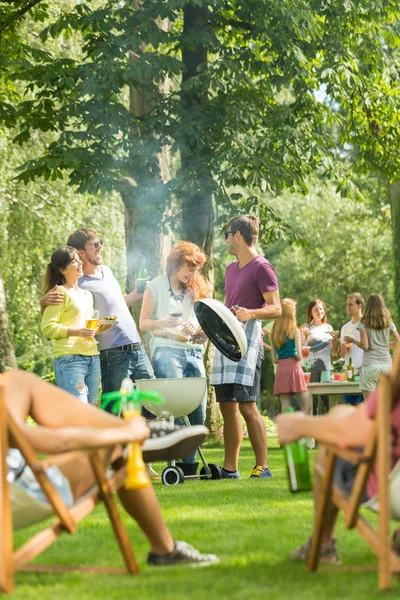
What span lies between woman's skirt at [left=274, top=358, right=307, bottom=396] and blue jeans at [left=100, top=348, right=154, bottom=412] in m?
3.59

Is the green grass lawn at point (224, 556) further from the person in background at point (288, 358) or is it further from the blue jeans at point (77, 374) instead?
the person in background at point (288, 358)

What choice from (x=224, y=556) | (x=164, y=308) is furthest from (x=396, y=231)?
(x=224, y=556)

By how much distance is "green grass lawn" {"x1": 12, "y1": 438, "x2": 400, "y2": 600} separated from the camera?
3627mm

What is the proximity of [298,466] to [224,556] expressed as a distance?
137cm

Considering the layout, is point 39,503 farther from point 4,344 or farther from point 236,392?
point 4,344

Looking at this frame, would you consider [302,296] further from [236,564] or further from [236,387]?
[236,564]

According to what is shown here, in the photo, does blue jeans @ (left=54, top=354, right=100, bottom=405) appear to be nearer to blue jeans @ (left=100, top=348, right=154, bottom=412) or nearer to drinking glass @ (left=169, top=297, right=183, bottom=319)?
blue jeans @ (left=100, top=348, right=154, bottom=412)

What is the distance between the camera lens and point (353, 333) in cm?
1289

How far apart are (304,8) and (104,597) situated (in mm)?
→ 10887

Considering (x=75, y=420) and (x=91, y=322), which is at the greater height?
(x=91, y=322)

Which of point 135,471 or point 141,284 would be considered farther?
point 141,284

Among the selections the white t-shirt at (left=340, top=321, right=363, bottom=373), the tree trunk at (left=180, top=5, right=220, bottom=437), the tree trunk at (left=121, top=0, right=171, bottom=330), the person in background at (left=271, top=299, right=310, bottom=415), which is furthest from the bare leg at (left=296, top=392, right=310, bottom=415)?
the tree trunk at (left=121, top=0, right=171, bottom=330)

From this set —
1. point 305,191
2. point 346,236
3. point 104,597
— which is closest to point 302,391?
point 305,191

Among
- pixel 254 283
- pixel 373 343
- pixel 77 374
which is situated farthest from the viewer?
pixel 373 343
